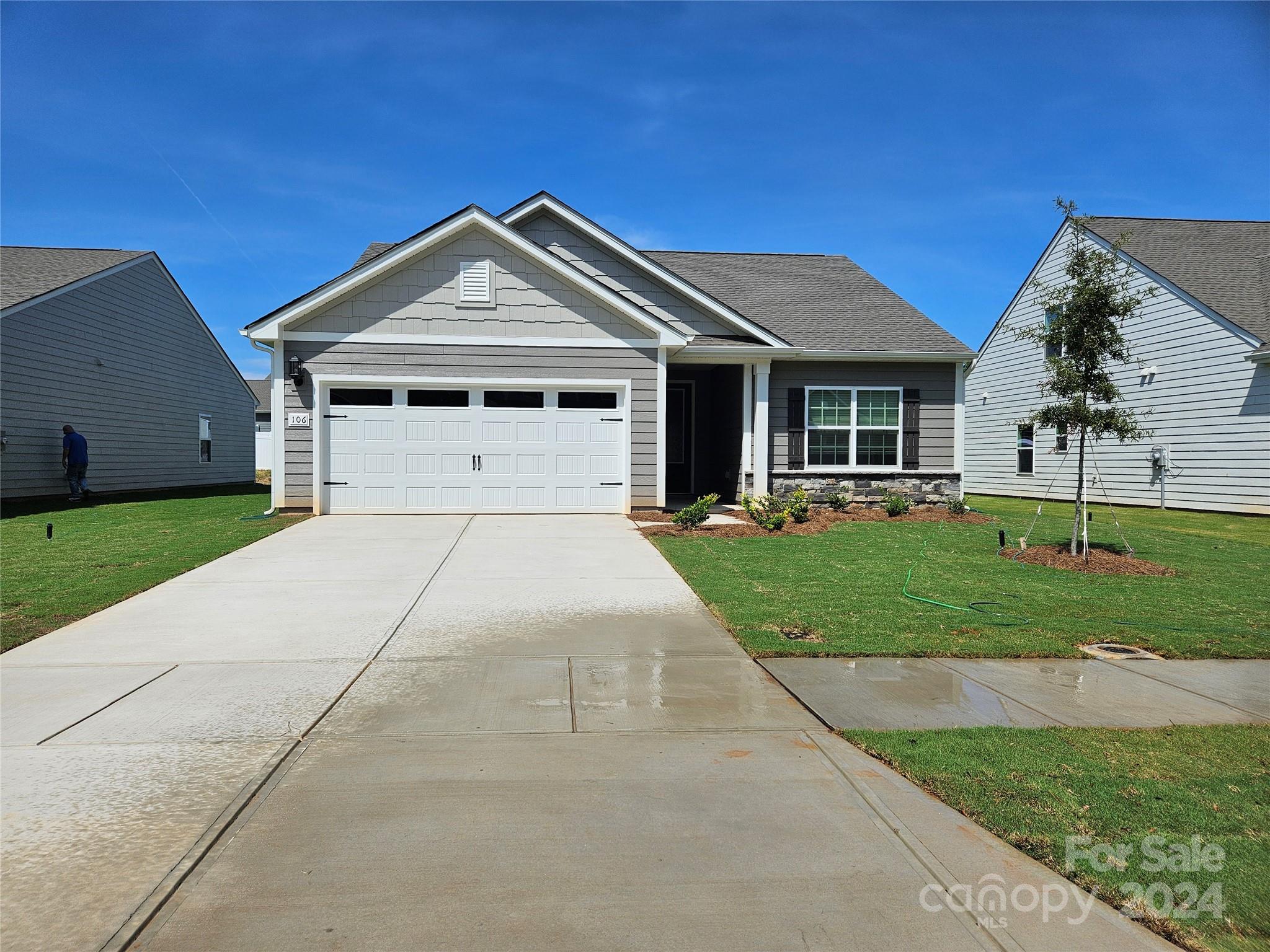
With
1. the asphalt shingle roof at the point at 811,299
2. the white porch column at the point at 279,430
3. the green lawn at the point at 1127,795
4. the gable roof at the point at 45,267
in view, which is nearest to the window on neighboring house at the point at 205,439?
the gable roof at the point at 45,267

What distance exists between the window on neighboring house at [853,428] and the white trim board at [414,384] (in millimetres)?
4330

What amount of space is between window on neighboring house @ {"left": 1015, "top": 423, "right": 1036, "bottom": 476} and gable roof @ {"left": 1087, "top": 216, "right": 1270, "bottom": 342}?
5.51 m

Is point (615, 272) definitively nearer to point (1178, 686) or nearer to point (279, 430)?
point (279, 430)

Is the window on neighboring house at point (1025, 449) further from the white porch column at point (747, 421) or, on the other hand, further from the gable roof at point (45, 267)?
the gable roof at point (45, 267)

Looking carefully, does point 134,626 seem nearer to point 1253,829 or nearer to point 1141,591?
point 1253,829

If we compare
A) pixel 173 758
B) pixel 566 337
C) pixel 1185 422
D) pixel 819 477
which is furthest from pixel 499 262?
pixel 1185 422

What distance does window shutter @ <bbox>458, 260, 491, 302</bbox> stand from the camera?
13617mm

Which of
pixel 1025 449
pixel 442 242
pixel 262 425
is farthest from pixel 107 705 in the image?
pixel 262 425

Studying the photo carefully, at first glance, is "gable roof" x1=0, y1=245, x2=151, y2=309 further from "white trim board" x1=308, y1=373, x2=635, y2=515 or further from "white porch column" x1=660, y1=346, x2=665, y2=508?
"white porch column" x1=660, y1=346, x2=665, y2=508

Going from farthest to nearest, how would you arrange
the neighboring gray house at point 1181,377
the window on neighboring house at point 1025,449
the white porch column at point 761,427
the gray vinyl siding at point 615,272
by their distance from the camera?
1. the window on neighboring house at point 1025,449
2. the neighboring gray house at point 1181,377
3. the white porch column at point 761,427
4. the gray vinyl siding at point 615,272

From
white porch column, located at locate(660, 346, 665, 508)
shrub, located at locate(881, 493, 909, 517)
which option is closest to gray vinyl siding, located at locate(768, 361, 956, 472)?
shrub, located at locate(881, 493, 909, 517)

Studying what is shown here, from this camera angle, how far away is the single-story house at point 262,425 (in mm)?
43938

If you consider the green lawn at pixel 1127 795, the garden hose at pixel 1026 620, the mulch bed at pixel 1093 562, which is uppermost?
the mulch bed at pixel 1093 562

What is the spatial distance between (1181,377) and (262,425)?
1900 inches
